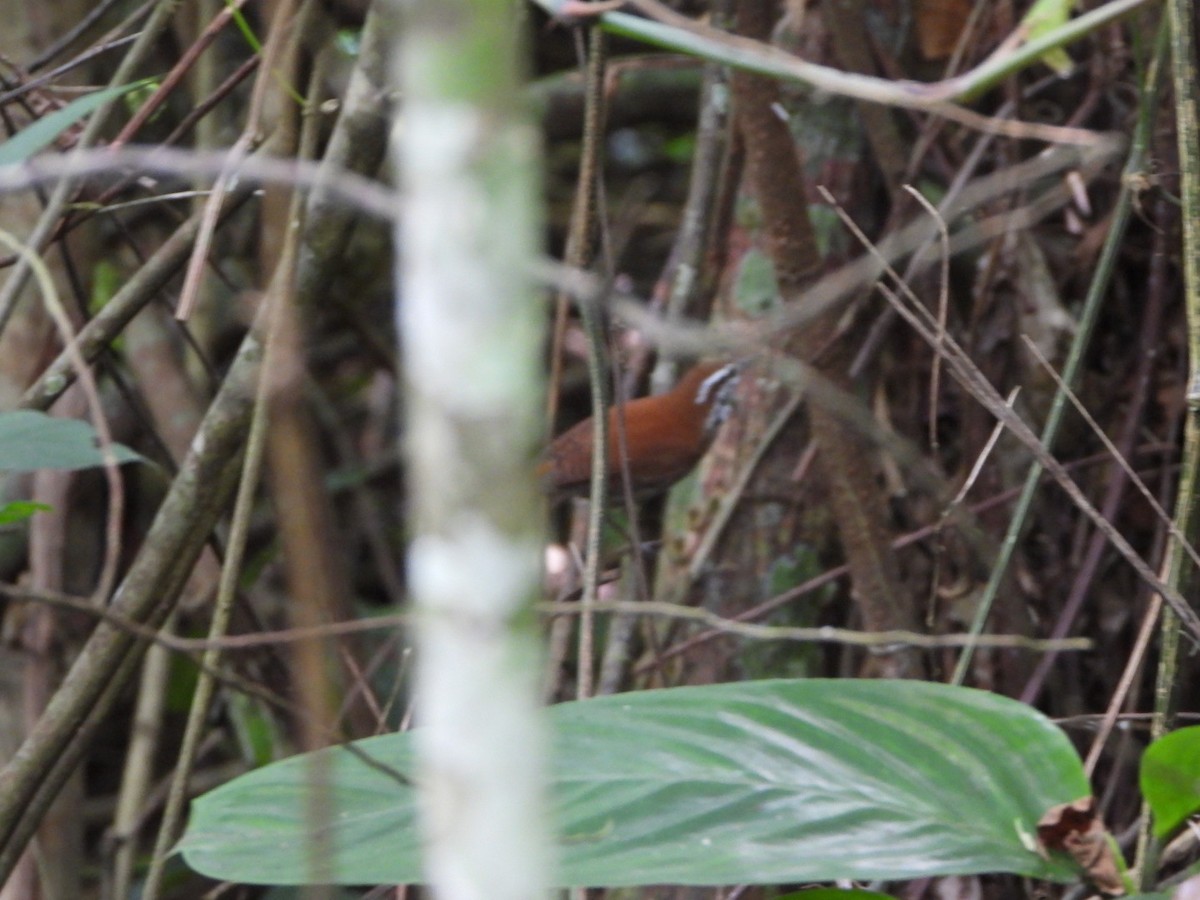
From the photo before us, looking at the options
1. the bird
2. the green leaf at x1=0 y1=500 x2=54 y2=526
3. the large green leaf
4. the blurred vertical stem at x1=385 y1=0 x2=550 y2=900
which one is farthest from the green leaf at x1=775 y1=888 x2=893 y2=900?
the bird

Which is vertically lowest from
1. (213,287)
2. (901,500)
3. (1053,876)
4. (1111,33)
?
(1053,876)

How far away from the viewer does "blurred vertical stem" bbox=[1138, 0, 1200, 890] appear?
5.32ft

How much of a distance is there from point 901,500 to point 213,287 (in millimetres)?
1910

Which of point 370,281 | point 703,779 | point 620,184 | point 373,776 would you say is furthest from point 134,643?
point 620,184

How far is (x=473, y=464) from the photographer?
0.68 m

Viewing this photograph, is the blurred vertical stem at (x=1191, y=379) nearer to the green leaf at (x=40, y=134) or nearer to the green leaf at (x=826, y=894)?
the green leaf at (x=826, y=894)

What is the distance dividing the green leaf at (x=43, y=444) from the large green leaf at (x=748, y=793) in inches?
18.3

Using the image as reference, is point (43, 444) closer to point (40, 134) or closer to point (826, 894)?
point (40, 134)

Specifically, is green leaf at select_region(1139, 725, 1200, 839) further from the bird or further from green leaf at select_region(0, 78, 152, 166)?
the bird

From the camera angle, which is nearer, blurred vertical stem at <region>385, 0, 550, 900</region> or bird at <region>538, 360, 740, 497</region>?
blurred vertical stem at <region>385, 0, 550, 900</region>

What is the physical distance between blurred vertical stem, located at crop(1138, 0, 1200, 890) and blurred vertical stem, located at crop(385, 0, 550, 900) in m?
1.04

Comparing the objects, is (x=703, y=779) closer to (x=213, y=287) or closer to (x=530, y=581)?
(x=530, y=581)

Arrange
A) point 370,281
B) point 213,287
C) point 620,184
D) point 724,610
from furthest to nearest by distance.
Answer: point 620,184, point 370,281, point 213,287, point 724,610

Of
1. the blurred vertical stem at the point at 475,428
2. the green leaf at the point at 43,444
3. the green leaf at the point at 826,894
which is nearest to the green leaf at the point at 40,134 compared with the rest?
the green leaf at the point at 43,444
